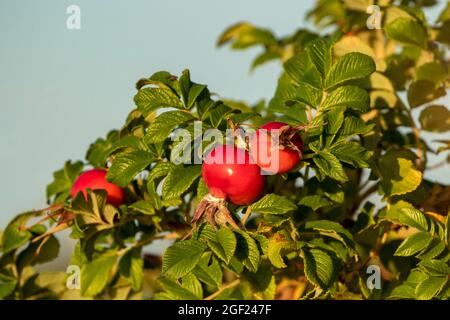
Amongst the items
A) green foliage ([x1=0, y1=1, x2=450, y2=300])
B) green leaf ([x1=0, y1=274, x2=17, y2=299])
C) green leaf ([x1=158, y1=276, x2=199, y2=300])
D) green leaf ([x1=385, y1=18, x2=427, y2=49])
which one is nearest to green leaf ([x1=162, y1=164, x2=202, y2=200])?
green foliage ([x1=0, y1=1, x2=450, y2=300])

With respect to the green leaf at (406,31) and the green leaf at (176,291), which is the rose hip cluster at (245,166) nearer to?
the green leaf at (176,291)

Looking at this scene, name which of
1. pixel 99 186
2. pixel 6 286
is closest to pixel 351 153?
pixel 99 186

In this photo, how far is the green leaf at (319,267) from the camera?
1965 millimetres

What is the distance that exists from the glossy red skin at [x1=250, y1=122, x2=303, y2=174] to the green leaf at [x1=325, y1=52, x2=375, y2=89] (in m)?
0.29

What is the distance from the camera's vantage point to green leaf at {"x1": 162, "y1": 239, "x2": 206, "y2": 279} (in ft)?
6.28

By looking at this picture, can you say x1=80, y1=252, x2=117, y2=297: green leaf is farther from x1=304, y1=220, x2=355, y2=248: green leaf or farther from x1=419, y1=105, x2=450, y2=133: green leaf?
x1=419, y1=105, x2=450, y2=133: green leaf

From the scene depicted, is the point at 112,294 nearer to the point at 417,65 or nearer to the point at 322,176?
the point at 322,176

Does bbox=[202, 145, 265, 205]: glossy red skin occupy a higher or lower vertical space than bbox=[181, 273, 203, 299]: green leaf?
higher

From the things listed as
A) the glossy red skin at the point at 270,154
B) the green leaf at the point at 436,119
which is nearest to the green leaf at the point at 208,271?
the glossy red skin at the point at 270,154

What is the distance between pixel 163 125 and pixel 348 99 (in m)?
0.53

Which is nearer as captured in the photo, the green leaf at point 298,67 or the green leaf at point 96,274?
the green leaf at point 298,67

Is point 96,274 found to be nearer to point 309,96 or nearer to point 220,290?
point 220,290

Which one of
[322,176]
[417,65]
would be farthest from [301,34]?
[322,176]

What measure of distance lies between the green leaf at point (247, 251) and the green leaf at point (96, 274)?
811 mm
